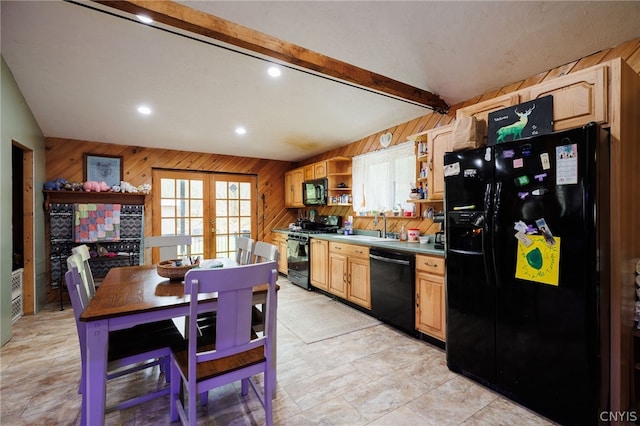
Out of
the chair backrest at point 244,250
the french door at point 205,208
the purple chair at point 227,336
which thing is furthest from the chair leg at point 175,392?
the french door at point 205,208

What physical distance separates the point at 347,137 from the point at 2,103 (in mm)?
3994

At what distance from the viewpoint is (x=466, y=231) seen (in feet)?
7.32

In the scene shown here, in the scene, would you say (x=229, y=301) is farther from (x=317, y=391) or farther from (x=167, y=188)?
(x=167, y=188)

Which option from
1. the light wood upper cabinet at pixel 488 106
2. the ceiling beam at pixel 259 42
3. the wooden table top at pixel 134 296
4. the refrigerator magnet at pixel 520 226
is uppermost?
the ceiling beam at pixel 259 42

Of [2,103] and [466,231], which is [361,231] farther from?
[2,103]

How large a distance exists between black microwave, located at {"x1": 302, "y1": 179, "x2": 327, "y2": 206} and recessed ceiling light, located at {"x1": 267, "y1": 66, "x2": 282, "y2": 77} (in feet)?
7.38

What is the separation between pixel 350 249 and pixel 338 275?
46 cm

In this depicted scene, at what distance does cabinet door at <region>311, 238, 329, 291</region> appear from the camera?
4.23 meters

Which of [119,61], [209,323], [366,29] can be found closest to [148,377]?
[209,323]

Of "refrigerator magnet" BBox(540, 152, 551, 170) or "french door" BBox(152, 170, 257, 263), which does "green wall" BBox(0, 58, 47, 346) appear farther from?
"refrigerator magnet" BBox(540, 152, 551, 170)

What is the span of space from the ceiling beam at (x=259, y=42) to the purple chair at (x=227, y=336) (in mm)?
1710

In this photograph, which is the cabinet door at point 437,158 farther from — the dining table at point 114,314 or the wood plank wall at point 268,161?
the dining table at point 114,314

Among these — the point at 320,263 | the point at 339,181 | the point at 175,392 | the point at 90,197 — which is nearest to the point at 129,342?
the point at 175,392

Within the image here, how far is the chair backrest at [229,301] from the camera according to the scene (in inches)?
53.6
